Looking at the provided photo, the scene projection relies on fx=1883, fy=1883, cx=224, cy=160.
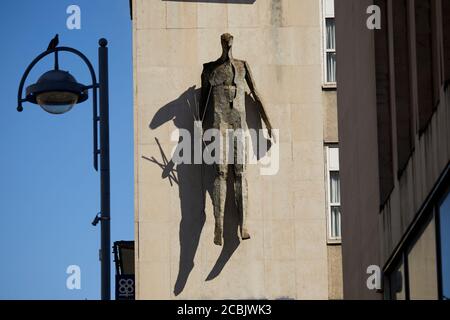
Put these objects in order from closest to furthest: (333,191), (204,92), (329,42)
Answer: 1. (204,92)
2. (333,191)
3. (329,42)

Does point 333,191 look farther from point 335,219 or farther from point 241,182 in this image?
point 241,182

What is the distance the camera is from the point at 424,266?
26438mm

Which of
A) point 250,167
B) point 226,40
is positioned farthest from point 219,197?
point 226,40

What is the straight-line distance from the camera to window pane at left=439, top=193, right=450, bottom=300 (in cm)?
2436

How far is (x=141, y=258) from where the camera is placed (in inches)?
1702

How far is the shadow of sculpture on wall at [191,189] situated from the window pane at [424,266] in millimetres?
15106

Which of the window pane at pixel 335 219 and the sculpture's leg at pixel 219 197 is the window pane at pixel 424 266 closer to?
the sculpture's leg at pixel 219 197

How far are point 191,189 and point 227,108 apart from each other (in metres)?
2.10

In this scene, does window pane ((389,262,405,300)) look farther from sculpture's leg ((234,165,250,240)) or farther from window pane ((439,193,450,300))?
sculpture's leg ((234,165,250,240))

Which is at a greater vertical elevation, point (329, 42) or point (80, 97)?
point (329, 42)
